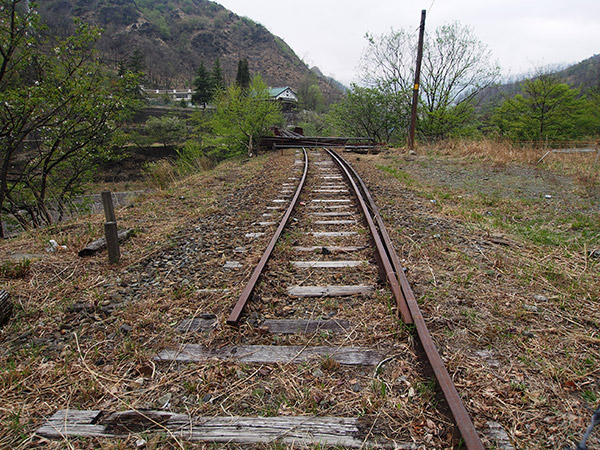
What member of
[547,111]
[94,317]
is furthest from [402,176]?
[547,111]

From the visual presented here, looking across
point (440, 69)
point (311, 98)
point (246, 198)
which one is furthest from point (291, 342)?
point (311, 98)

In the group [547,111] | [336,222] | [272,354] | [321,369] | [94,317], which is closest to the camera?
[321,369]

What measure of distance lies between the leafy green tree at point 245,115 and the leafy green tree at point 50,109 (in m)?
6.89

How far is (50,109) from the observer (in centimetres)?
648

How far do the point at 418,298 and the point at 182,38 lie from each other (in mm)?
147929

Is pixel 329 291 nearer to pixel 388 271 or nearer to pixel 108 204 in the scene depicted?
pixel 388 271

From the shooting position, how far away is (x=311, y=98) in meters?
75.7

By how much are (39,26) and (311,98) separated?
75058mm

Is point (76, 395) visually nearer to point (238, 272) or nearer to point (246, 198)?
point (238, 272)

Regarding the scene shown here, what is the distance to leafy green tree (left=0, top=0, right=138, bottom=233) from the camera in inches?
230

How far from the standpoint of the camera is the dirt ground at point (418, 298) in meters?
1.76

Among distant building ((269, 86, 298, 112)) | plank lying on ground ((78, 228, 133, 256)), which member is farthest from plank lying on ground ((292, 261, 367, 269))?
distant building ((269, 86, 298, 112))

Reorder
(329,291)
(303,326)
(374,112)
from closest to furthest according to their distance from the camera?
(303,326), (329,291), (374,112)

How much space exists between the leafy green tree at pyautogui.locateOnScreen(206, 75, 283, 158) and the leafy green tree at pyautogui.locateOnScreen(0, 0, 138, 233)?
271 inches
